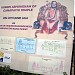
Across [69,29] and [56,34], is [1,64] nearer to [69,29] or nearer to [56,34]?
[56,34]

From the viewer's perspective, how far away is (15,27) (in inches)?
142

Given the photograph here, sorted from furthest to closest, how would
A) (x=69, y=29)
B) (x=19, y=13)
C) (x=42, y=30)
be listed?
(x=19, y=13) < (x=42, y=30) < (x=69, y=29)

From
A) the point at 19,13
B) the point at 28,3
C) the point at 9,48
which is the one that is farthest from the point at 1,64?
the point at 28,3

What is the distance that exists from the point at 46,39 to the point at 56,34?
0.66 ft

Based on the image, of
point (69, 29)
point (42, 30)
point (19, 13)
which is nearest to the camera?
point (69, 29)

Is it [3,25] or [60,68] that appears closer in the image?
Answer: [60,68]

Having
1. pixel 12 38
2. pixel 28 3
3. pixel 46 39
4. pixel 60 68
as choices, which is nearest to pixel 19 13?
pixel 28 3

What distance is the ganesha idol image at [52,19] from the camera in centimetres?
320

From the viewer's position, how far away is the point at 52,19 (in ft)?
10.8

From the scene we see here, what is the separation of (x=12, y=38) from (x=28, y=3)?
71 centimetres

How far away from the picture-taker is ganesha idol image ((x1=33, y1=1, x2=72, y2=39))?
3199mm

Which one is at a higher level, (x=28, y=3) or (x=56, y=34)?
(x=28, y=3)

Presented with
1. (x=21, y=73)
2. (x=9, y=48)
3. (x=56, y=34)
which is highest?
(x=56, y=34)

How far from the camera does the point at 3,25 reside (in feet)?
12.2
